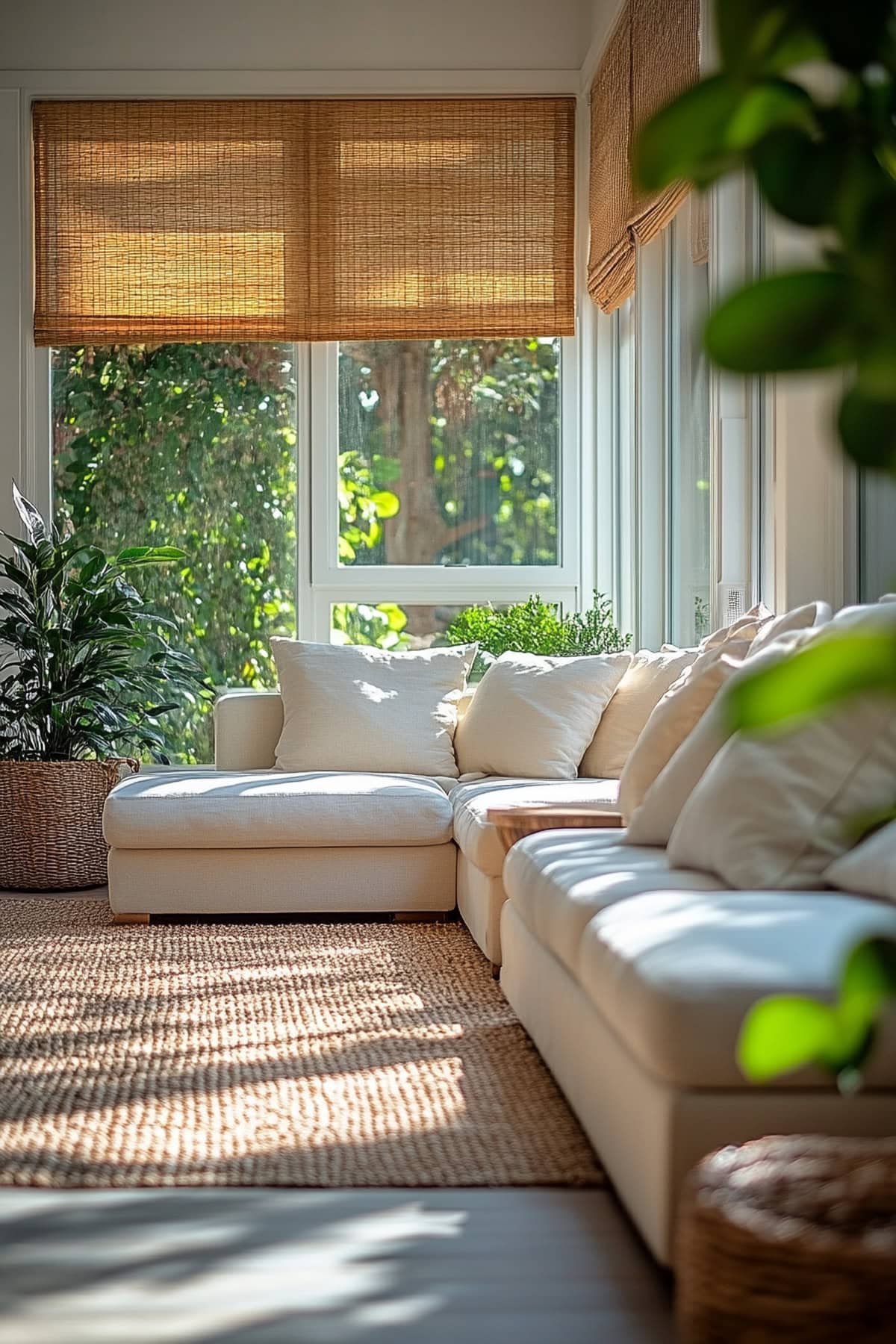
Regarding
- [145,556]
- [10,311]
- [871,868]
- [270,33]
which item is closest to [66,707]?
[145,556]

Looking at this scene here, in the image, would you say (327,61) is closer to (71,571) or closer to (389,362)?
(389,362)

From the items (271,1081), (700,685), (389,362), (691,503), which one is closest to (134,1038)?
(271,1081)

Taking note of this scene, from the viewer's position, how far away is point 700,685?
3.10 metres

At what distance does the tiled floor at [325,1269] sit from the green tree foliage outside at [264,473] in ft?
13.5

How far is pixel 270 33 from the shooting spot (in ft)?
19.6

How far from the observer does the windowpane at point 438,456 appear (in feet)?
20.0

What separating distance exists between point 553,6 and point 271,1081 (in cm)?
483

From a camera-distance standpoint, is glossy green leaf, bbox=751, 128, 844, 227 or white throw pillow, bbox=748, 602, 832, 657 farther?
white throw pillow, bbox=748, 602, 832, 657

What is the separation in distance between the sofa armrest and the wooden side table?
1742 mm

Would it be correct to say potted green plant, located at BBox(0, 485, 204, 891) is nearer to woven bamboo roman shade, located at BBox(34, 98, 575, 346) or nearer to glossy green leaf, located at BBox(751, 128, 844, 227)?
woven bamboo roman shade, located at BBox(34, 98, 575, 346)

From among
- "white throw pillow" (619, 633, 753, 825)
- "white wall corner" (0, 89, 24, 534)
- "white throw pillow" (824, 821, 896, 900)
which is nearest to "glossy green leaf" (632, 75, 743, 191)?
"white throw pillow" (824, 821, 896, 900)

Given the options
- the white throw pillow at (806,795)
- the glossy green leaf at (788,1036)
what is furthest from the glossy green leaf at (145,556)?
the glossy green leaf at (788,1036)

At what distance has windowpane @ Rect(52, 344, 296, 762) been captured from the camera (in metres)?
6.07

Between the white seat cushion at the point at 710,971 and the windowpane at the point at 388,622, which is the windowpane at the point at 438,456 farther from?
the white seat cushion at the point at 710,971
